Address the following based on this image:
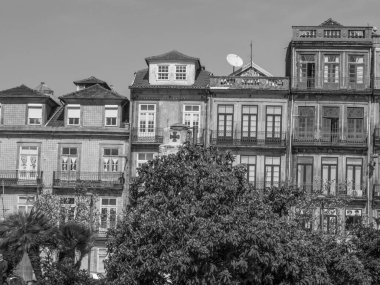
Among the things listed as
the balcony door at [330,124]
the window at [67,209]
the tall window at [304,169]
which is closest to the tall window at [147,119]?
the window at [67,209]

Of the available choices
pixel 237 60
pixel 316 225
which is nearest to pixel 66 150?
pixel 237 60

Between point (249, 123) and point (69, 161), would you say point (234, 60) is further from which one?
point (69, 161)

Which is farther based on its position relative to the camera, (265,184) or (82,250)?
(265,184)

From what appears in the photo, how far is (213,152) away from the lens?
39781 mm

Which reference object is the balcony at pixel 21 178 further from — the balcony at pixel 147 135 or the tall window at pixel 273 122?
the tall window at pixel 273 122

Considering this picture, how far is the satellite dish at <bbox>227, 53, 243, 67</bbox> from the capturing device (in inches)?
2515

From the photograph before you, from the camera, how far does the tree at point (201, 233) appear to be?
1409 inches

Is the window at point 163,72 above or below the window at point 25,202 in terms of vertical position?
above

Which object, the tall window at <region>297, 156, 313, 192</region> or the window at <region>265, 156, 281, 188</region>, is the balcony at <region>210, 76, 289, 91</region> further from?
the tall window at <region>297, 156, 313, 192</region>

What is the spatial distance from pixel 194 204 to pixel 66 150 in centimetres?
2732

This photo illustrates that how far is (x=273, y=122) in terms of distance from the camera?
6166cm

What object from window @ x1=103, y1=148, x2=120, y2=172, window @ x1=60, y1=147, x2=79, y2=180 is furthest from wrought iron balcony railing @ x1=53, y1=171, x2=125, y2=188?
window @ x1=103, y1=148, x2=120, y2=172

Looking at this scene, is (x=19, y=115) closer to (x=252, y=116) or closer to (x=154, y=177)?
(x=252, y=116)

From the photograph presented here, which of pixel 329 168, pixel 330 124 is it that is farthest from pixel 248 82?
pixel 329 168
